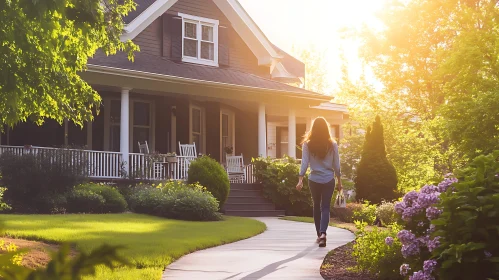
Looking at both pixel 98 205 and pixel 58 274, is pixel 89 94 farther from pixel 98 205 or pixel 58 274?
pixel 58 274

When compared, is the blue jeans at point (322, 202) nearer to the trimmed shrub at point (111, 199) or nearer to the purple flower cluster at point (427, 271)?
the purple flower cluster at point (427, 271)

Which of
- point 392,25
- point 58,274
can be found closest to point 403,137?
point 392,25

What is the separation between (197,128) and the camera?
24172 millimetres

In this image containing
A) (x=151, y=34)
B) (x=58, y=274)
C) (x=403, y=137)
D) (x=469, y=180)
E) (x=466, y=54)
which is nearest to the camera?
(x=58, y=274)

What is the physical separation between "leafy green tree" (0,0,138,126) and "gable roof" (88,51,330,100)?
384 inches

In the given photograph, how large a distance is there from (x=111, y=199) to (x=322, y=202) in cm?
789

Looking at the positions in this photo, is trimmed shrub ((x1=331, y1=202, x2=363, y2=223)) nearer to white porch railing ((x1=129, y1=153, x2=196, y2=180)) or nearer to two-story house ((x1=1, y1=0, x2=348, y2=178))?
white porch railing ((x1=129, y1=153, x2=196, y2=180))

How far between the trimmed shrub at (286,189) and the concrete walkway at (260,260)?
8067mm

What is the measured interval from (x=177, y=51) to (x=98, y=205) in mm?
8343

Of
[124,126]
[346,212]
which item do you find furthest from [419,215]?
[124,126]

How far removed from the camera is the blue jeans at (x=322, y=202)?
33.7 feet

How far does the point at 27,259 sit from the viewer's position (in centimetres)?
802

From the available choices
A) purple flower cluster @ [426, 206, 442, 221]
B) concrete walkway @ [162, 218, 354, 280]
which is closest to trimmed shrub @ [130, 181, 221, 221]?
concrete walkway @ [162, 218, 354, 280]

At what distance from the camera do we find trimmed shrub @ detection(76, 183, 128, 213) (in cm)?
1691
